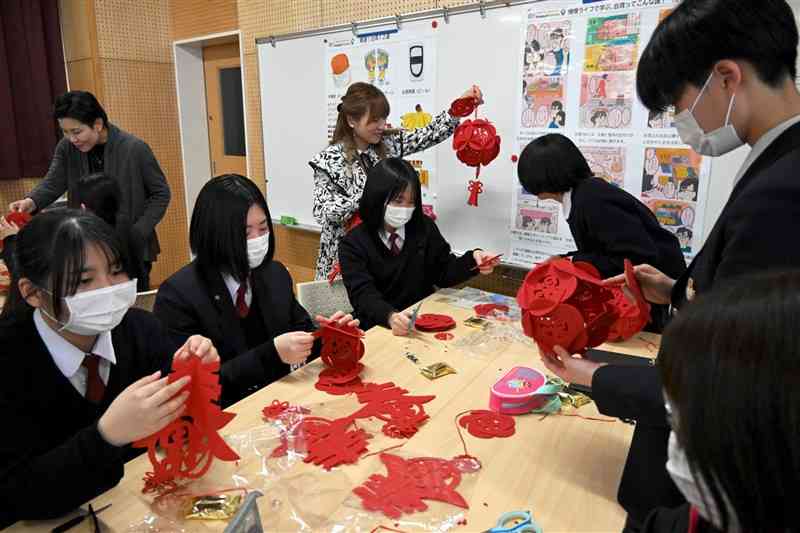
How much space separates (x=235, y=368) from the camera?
152 cm

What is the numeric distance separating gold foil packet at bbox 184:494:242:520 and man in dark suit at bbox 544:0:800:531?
0.72m

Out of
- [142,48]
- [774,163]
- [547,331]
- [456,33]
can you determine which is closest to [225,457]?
[547,331]

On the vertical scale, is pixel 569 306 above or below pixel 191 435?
above

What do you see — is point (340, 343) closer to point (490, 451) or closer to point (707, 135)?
point (490, 451)

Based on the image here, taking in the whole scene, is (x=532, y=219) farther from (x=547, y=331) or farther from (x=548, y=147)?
(x=547, y=331)

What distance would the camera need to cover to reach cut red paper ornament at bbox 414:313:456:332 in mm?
1979

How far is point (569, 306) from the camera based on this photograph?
118 centimetres

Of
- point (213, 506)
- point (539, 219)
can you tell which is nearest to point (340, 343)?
point (213, 506)

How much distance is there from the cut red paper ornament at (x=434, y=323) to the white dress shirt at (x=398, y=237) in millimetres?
396

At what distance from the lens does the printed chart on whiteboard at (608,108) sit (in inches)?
92.4

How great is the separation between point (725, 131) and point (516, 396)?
756mm

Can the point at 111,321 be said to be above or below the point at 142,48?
below

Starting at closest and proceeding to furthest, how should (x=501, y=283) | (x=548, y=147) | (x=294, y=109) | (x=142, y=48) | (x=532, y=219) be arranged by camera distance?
(x=548, y=147)
(x=532, y=219)
(x=501, y=283)
(x=294, y=109)
(x=142, y=48)

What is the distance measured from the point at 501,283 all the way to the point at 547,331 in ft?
6.35
